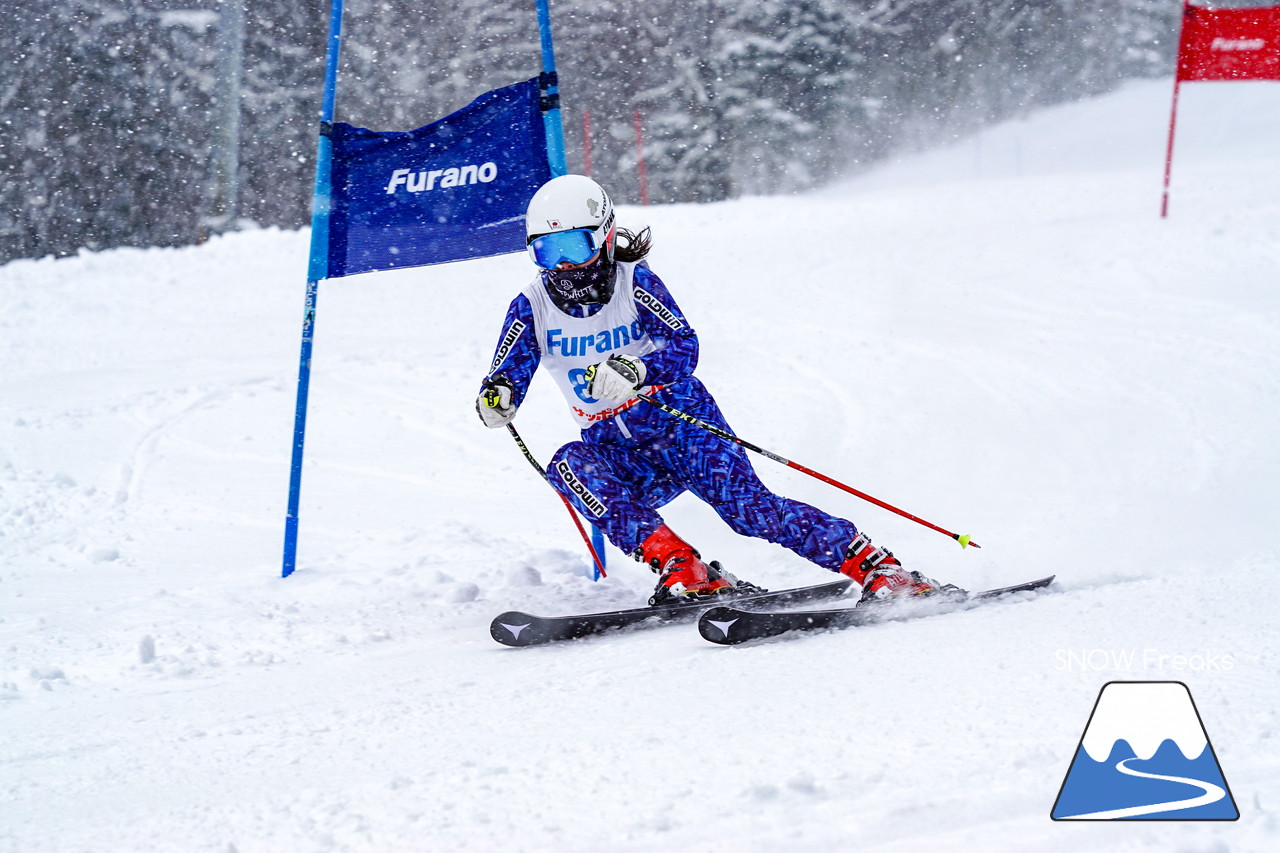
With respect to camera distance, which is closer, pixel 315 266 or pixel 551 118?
pixel 315 266

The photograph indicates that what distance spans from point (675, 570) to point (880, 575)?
27.4 inches

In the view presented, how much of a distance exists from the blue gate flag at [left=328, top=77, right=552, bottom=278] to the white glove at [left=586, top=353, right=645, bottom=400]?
1159mm

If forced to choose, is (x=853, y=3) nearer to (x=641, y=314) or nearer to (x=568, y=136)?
(x=568, y=136)

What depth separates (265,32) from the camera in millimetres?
21578

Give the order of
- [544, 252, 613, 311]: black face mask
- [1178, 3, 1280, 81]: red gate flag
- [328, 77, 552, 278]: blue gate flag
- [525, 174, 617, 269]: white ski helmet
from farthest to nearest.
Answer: [1178, 3, 1280, 81]: red gate flag → [328, 77, 552, 278]: blue gate flag → [544, 252, 613, 311]: black face mask → [525, 174, 617, 269]: white ski helmet

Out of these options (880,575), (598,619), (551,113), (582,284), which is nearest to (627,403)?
(582,284)

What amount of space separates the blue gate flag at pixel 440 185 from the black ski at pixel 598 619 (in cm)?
174

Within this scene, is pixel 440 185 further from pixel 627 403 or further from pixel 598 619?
pixel 598 619

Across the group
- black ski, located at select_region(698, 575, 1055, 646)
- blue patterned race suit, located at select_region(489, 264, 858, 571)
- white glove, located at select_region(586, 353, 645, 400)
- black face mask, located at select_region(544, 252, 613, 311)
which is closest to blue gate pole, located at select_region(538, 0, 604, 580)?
blue patterned race suit, located at select_region(489, 264, 858, 571)

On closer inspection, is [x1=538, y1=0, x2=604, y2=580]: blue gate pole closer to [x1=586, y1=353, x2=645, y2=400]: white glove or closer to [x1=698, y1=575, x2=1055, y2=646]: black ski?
[x1=586, y1=353, x2=645, y2=400]: white glove

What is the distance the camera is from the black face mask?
148 inches

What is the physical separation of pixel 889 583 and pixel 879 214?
1055 cm

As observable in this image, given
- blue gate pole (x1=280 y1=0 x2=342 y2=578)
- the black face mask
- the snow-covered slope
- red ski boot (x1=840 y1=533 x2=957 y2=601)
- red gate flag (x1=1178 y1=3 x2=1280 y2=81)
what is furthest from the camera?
red gate flag (x1=1178 y1=3 x2=1280 y2=81)

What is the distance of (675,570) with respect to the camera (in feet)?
12.2
